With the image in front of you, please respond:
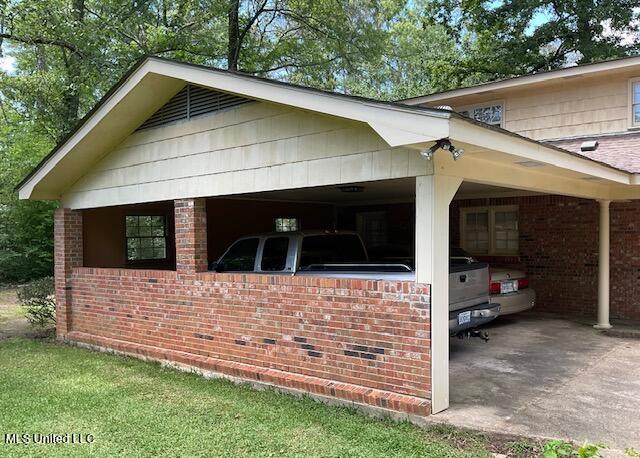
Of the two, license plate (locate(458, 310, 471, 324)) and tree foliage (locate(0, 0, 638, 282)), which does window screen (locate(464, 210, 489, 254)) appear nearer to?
license plate (locate(458, 310, 471, 324))

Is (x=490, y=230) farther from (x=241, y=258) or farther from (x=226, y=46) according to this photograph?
(x=226, y=46)

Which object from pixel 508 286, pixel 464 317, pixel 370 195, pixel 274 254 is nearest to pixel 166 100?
pixel 274 254

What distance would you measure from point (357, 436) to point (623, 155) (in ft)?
23.4

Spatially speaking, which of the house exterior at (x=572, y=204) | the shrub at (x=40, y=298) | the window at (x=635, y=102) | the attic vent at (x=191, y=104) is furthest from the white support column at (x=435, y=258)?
the shrub at (x=40, y=298)

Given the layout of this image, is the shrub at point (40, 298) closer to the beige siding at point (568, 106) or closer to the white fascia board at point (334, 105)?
the white fascia board at point (334, 105)

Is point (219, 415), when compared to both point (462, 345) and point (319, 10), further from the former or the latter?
point (319, 10)

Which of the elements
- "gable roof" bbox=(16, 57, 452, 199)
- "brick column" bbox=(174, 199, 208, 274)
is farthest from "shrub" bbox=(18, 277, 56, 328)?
"brick column" bbox=(174, 199, 208, 274)

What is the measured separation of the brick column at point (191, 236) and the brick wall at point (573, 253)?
6648 millimetres

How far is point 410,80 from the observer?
1361 inches

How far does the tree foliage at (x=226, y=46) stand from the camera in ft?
51.8

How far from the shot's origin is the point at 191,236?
23.6 ft

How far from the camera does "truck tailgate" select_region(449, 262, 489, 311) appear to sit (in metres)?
6.83

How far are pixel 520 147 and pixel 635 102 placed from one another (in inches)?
272

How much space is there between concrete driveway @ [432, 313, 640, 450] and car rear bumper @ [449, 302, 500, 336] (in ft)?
1.53
